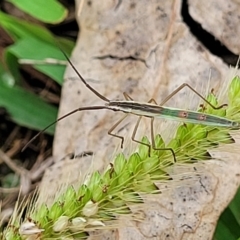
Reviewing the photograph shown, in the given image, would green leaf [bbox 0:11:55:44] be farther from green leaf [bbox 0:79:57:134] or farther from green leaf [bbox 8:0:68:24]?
green leaf [bbox 0:79:57:134]

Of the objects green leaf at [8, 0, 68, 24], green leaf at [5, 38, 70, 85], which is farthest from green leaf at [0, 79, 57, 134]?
green leaf at [8, 0, 68, 24]

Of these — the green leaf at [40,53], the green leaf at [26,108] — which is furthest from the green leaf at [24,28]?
the green leaf at [26,108]

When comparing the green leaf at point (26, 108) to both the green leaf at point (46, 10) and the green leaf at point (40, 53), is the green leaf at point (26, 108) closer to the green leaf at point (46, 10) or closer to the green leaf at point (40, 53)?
the green leaf at point (40, 53)

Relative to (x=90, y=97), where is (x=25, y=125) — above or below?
below

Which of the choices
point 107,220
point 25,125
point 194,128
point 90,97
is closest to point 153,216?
point 107,220

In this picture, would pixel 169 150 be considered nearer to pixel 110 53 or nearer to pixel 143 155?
pixel 143 155

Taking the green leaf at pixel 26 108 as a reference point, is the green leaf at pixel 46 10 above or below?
above
